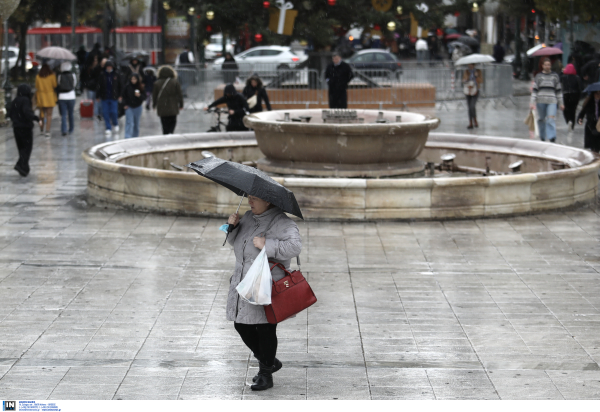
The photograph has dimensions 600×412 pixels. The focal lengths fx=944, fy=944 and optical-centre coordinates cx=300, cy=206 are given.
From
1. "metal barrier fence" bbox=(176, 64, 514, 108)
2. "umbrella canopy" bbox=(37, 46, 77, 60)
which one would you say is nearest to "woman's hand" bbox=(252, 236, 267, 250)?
"umbrella canopy" bbox=(37, 46, 77, 60)

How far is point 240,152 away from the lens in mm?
15781

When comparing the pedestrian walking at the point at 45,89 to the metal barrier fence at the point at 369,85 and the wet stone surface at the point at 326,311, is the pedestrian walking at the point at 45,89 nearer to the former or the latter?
the metal barrier fence at the point at 369,85

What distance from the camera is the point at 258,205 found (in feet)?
18.5

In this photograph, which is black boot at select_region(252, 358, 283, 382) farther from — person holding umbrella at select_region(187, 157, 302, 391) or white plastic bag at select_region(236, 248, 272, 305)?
white plastic bag at select_region(236, 248, 272, 305)

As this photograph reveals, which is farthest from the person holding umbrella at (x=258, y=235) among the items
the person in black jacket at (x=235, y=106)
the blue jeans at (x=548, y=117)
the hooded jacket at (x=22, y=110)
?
the blue jeans at (x=548, y=117)

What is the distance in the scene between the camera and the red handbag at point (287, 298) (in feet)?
18.2

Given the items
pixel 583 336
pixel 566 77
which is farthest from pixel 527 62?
pixel 583 336

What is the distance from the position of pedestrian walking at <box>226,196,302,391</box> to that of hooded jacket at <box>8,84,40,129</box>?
9.33 metres

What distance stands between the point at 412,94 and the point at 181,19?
51.4 feet

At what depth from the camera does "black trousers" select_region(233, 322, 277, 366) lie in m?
5.73

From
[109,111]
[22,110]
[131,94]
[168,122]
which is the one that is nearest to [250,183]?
[22,110]

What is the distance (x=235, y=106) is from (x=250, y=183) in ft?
37.4

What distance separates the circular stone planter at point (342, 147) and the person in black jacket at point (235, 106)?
3.16 m
